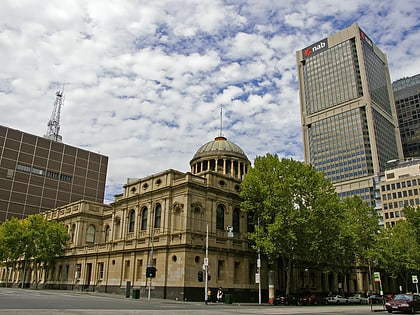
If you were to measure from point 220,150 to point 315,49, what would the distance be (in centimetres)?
13803

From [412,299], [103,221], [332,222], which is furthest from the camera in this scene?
[103,221]

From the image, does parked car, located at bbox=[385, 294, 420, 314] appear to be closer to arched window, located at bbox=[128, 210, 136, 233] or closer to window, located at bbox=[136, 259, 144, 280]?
window, located at bbox=[136, 259, 144, 280]

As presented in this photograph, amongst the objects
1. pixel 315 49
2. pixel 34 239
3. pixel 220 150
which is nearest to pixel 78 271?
pixel 34 239

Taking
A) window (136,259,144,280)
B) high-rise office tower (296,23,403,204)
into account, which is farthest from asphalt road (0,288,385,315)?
high-rise office tower (296,23,403,204)

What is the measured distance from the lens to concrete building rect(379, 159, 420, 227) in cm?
11119

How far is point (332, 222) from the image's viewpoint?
44594mm

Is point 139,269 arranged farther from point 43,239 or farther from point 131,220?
point 43,239

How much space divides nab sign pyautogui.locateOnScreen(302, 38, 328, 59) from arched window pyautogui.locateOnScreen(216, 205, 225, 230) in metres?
149

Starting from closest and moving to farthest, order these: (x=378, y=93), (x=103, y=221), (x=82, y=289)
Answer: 1. (x=82, y=289)
2. (x=103, y=221)
3. (x=378, y=93)

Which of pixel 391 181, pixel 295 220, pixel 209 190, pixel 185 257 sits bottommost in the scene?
pixel 185 257

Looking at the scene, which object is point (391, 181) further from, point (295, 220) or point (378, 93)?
point (295, 220)

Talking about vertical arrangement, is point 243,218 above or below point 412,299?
above

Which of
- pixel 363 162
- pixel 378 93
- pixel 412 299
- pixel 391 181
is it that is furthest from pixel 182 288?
pixel 378 93

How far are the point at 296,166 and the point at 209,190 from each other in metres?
10.7
